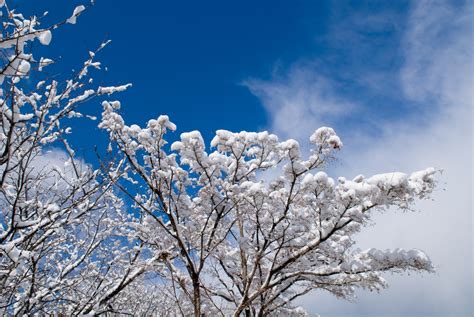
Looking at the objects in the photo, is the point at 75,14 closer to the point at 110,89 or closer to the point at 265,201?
the point at 110,89

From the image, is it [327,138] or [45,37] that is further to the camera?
[327,138]

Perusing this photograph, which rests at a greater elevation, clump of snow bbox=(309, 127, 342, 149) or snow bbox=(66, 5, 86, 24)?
clump of snow bbox=(309, 127, 342, 149)

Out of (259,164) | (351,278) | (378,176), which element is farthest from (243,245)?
(378,176)

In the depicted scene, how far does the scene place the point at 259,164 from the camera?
22.4ft

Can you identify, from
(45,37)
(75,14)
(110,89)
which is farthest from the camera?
(110,89)

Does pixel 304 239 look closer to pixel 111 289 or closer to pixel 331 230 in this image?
pixel 331 230

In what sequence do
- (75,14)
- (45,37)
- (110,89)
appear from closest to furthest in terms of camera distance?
1. (45,37)
2. (75,14)
3. (110,89)

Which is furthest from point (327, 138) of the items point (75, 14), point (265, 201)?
point (75, 14)

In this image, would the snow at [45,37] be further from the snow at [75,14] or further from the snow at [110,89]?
the snow at [110,89]

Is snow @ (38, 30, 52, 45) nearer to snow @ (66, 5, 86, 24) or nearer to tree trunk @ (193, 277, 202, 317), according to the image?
snow @ (66, 5, 86, 24)

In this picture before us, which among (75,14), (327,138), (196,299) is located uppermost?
(327,138)

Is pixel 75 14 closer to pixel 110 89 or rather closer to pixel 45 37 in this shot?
pixel 45 37

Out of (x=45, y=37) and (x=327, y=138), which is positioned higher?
(x=327, y=138)

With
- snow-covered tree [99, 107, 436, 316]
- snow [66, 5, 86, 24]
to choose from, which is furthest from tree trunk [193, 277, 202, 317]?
snow [66, 5, 86, 24]
